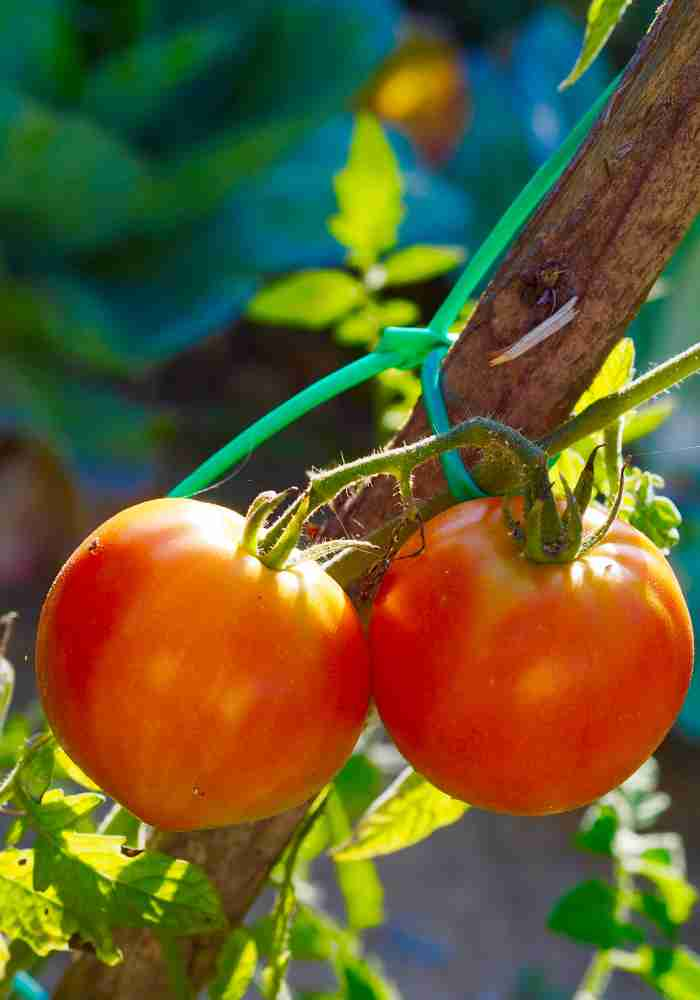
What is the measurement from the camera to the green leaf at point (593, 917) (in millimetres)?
624

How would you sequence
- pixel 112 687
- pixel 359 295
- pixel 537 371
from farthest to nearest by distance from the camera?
pixel 359 295 < pixel 537 371 < pixel 112 687

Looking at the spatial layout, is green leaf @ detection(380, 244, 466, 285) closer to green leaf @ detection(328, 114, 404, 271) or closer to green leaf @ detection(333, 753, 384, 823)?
green leaf @ detection(328, 114, 404, 271)

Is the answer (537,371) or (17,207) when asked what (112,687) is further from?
(17,207)

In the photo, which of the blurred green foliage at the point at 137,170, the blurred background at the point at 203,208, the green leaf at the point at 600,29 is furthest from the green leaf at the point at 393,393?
the blurred green foliage at the point at 137,170

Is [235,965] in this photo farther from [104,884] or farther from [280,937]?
[104,884]

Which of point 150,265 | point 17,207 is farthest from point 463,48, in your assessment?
point 17,207

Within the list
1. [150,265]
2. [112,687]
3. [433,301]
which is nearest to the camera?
[112,687]

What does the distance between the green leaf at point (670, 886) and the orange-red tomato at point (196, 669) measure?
309 mm

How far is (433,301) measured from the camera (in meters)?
3.02

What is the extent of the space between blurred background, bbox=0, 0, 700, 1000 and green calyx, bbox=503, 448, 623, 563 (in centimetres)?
188

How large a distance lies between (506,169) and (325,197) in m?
0.40

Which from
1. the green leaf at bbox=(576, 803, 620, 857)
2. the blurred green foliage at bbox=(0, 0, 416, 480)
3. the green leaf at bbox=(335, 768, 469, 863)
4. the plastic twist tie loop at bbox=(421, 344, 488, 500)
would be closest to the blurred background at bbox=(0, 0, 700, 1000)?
the blurred green foliage at bbox=(0, 0, 416, 480)

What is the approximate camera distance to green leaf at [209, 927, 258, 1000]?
1.78 feet

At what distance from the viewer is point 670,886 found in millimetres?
652
